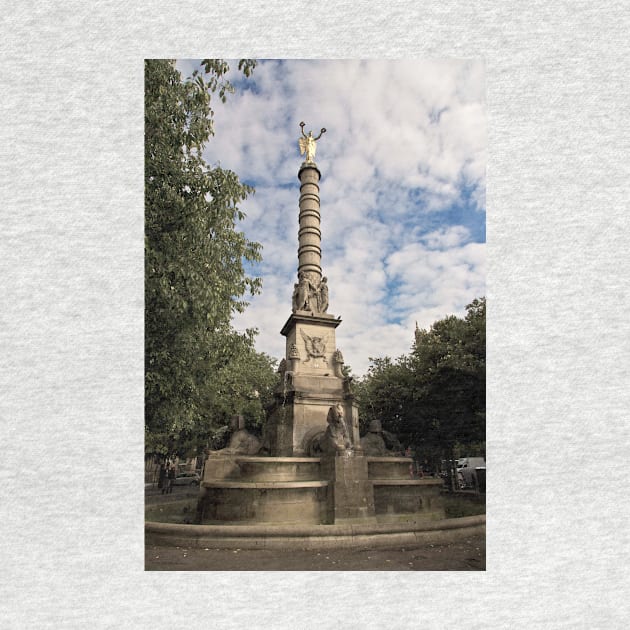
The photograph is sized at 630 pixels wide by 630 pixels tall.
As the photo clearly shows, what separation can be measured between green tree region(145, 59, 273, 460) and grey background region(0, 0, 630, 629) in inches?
44.0


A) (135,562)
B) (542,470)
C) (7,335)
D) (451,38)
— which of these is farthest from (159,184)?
(542,470)

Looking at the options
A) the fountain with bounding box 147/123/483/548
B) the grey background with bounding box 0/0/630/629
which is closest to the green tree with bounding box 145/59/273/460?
the grey background with bounding box 0/0/630/629

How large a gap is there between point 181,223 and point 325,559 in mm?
5329

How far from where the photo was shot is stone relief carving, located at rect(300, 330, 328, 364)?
11.1 m

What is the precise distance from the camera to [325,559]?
19.4 ft

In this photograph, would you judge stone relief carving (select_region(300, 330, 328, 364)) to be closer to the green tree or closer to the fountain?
the fountain

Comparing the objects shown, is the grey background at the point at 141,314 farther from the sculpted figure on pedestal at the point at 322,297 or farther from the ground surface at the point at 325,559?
the sculpted figure on pedestal at the point at 322,297

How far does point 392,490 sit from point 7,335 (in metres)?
7.08

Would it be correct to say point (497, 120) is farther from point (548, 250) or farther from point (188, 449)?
point (188, 449)

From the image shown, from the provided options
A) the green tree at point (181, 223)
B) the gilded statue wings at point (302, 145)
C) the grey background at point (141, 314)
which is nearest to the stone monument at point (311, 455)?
the gilded statue wings at point (302, 145)

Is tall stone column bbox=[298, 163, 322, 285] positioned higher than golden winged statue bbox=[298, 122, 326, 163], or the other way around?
golden winged statue bbox=[298, 122, 326, 163]

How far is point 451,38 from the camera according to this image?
5219 millimetres

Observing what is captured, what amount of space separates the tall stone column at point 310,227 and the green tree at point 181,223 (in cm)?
428

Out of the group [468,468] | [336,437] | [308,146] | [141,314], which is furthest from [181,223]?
[468,468]
